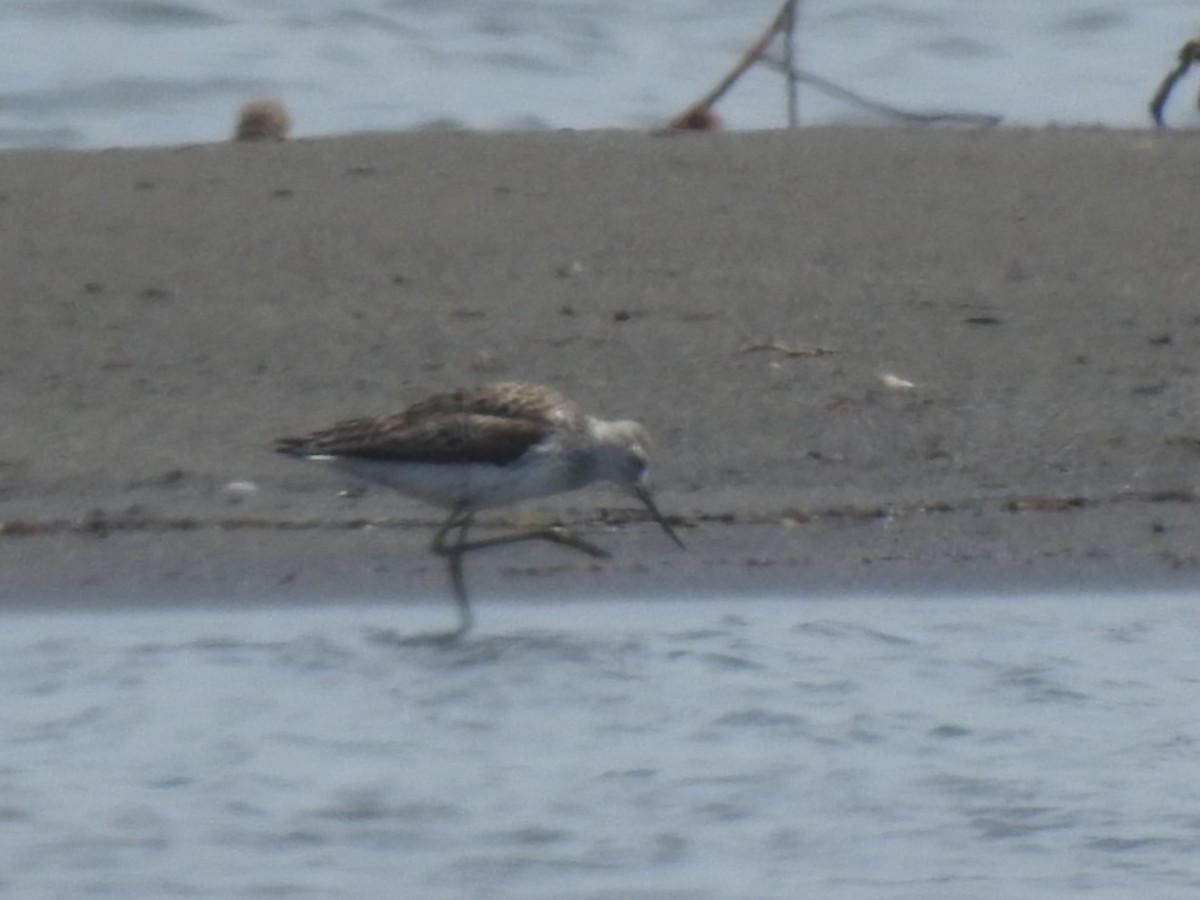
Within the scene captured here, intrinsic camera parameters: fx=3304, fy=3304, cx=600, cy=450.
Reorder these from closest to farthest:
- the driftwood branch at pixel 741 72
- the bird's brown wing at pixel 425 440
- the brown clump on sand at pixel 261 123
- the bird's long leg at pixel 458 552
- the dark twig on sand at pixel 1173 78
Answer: the bird's long leg at pixel 458 552, the bird's brown wing at pixel 425 440, the brown clump on sand at pixel 261 123, the driftwood branch at pixel 741 72, the dark twig on sand at pixel 1173 78

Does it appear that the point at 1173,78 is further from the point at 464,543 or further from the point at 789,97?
the point at 464,543

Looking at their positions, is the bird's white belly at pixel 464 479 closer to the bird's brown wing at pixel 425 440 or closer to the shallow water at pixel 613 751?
the bird's brown wing at pixel 425 440

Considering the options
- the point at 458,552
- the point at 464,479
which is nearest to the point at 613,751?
the point at 458,552

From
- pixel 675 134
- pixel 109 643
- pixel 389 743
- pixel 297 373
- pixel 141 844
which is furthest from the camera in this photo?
pixel 675 134

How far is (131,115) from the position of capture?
51.7 ft

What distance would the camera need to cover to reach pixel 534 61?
17.3m

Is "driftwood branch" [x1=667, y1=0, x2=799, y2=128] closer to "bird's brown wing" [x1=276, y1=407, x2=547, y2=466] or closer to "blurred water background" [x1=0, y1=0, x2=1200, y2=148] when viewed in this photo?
"blurred water background" [x1=0, y1=0, x2=1200, y2=148]

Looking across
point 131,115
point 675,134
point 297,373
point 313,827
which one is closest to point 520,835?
point 313,827

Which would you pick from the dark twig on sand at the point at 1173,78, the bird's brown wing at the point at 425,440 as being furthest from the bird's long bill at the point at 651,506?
the dark twig on sand at the point at 1173,78

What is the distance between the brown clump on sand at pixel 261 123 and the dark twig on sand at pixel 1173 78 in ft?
11.2

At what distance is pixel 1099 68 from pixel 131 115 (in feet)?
15.9

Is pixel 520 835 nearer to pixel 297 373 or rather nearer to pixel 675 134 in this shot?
pixel 297 373

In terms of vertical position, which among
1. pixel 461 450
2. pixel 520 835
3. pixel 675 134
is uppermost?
pixel 675 134

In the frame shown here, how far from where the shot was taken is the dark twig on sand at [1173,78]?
42.1ft
